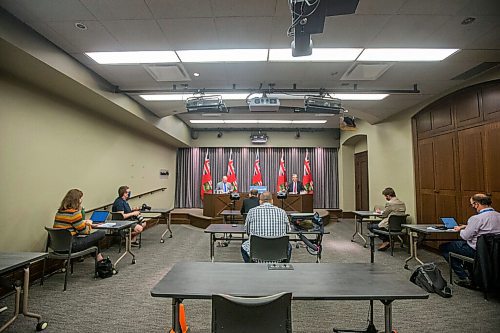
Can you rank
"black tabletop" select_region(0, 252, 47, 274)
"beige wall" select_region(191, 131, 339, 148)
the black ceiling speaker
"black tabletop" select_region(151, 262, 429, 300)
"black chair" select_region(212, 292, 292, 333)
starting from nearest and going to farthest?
"black chair" select_region(212, 292, 292, 333) < "black tabletop" select_region(151, 262, 429, 300) < the black ceiling speaker < "black tabletop" select_region(0, 252, 47, 274) < "beige wall" select_region(191, 131, 339, 148)

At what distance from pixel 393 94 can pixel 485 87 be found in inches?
55.4

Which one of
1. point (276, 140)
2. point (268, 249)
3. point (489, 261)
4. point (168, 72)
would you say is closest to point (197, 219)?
point (276, 140)

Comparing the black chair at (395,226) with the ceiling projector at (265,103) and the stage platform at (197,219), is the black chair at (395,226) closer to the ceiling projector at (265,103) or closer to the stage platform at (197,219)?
the ceiling projector at (265,103)

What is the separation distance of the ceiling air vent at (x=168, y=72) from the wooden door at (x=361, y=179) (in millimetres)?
7592

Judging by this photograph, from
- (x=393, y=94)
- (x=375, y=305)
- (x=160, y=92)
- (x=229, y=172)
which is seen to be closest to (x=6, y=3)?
(x=160, y=92)

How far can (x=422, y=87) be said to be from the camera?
5078mm

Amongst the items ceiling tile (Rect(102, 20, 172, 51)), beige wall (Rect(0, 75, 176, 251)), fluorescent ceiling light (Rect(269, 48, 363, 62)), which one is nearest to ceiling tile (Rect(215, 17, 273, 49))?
fluorescent ceiling light (Rect(269, 48, 363, 62))

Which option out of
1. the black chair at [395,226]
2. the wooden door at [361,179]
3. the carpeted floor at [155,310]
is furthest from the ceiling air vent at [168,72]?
the wooden door at [361,179]

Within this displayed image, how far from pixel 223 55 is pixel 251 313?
136 inches

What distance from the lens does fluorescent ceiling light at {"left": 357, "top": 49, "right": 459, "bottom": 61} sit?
3.75 meters

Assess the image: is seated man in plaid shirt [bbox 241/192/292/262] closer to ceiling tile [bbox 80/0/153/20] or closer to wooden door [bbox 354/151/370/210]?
ceiling tile [bbox 80/0/153/20]

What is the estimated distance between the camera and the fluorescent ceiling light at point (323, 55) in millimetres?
3754

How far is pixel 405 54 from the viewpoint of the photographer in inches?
152

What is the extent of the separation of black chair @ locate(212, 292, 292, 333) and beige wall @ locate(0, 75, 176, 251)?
147 inches
